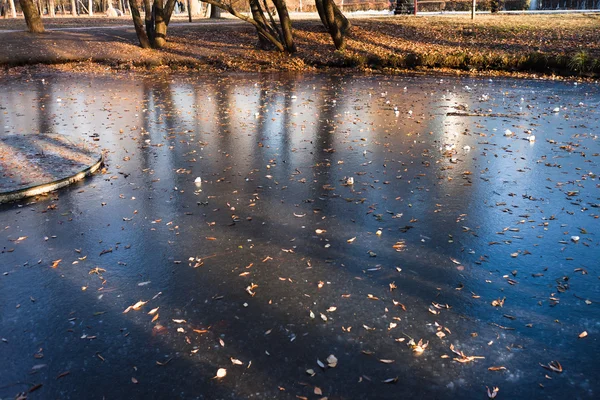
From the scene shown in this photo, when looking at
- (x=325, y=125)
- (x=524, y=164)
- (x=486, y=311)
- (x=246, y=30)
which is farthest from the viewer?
(x=246, y=30)

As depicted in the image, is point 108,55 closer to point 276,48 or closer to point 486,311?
point 276,48

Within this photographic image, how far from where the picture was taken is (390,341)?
12.5ft

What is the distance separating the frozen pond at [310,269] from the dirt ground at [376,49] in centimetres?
1144

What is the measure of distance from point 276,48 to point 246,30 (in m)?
4.48

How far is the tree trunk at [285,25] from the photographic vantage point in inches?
876

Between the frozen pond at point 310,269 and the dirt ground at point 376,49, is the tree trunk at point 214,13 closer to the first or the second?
the dirt ground at point 376,49

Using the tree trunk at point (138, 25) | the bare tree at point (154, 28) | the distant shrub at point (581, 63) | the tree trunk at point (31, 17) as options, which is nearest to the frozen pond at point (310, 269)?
the distant shrub at point (581, 63)

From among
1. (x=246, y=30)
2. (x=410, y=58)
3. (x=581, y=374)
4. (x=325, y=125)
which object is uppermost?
(x=246, y=30)

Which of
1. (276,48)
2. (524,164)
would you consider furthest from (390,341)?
(276,48)

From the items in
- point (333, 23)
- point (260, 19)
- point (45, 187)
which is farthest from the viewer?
point (260, 19)

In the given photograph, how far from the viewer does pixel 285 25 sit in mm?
22672

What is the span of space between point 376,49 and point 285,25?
4283mm

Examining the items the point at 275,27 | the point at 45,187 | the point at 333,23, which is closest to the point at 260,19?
the point at 275,27

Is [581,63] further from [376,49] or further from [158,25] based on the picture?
[158,25]
